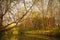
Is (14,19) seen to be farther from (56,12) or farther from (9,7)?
(56,12)

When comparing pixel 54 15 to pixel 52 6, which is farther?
pixel 54 15

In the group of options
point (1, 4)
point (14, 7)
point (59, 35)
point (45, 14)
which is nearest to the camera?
point (1, 4)

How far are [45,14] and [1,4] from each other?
10.9 metres

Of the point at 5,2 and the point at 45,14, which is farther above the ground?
the point at 5,2

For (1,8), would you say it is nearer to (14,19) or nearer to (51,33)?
(14,19)

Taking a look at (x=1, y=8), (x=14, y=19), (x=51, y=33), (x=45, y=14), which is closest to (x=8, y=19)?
(x=14, y=19)

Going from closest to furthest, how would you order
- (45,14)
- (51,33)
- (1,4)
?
(1,4)
(51,33)
(45,14)

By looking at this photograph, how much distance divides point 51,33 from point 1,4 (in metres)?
9.92

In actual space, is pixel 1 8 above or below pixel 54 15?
above

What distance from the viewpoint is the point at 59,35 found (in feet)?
47.8

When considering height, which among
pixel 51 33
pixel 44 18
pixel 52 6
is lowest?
pixel 51 33

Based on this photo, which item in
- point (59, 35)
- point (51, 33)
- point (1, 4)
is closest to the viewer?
point (1, 4)

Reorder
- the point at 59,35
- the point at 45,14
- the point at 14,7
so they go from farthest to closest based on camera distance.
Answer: the point at 45,14 < the point at 59,35 < the point at 14,7

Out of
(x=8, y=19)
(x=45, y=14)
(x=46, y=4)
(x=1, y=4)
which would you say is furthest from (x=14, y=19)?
(x=45, y=14)
